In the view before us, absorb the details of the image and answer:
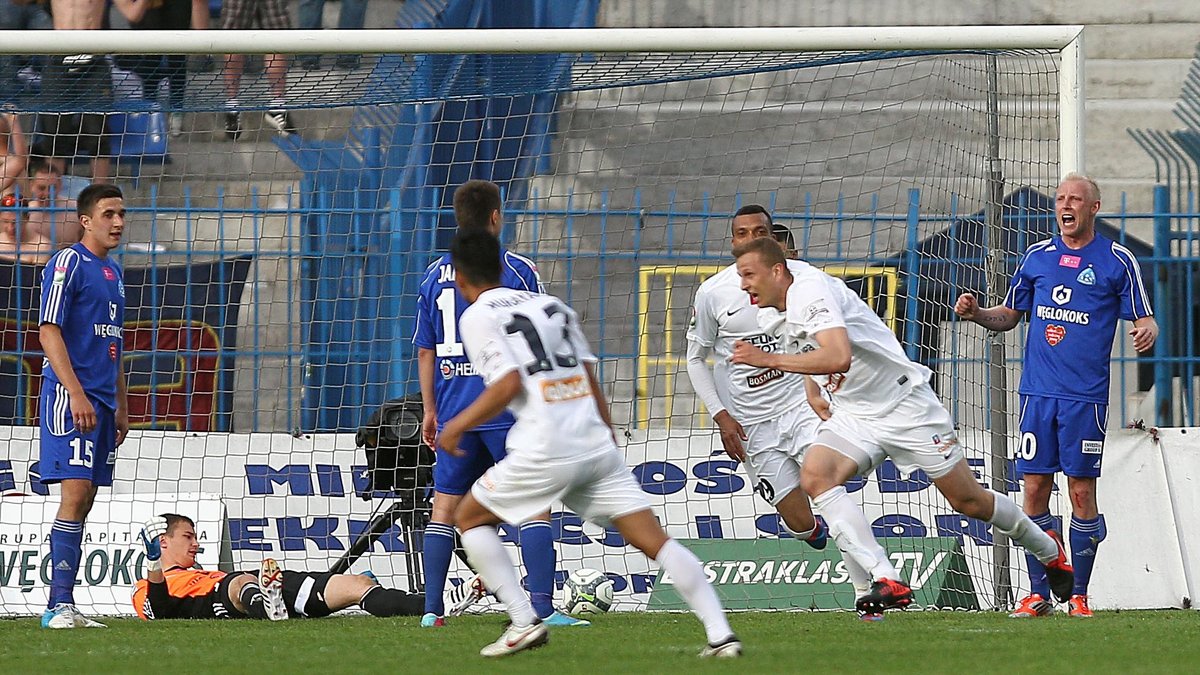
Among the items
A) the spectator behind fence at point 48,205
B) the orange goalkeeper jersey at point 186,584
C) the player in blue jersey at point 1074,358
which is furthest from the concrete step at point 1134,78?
the orange goalkeeper jersey at point 186,584

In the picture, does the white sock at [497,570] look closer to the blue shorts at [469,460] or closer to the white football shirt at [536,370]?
the white football shirt at [536,370]

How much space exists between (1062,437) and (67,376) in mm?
4815

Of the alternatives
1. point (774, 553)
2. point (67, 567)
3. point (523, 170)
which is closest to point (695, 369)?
point (774, 553)

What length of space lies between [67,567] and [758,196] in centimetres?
676

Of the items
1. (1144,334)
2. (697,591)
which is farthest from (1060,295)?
(697,591)

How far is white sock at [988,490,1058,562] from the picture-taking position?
7.00 m

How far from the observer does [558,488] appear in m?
5.34

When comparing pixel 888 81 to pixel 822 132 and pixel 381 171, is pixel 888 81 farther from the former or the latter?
pixel 381 171

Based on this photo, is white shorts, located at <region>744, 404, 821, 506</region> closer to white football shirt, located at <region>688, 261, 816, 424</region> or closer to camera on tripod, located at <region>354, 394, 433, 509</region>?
white football shirt, located at <region>688, 261, 816, 424</region>

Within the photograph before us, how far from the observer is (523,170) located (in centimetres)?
1177

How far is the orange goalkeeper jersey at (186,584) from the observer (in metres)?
8.21

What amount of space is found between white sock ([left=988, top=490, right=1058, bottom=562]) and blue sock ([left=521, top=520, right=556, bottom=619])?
200 centimetres

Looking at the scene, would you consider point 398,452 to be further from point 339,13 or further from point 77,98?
point 339,13

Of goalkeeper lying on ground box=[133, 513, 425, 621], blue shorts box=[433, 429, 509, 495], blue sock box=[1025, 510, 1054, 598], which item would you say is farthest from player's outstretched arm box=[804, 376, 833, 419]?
goalkeeper lying on ground box=[133, 513, 425, 621]
